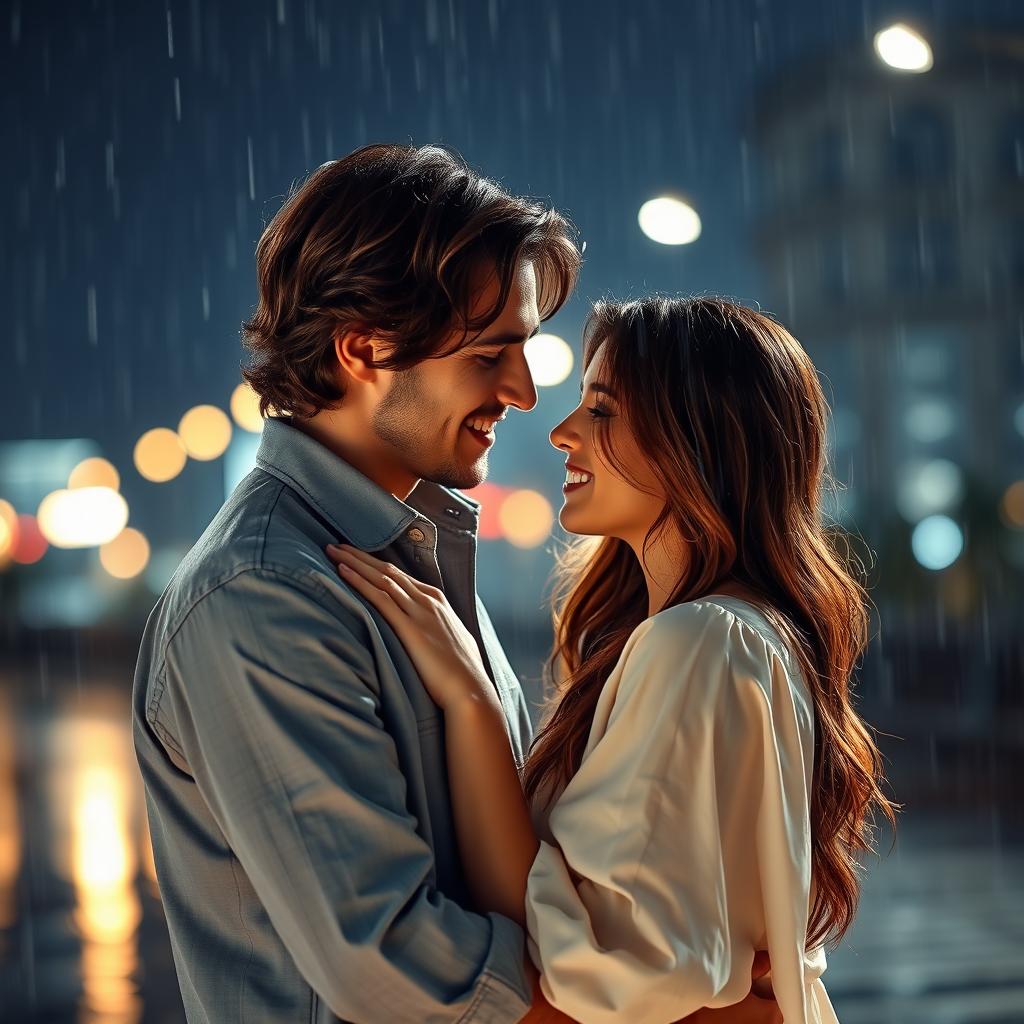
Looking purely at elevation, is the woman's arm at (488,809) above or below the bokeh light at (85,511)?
above

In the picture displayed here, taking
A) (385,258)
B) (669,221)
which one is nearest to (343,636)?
(385,258)

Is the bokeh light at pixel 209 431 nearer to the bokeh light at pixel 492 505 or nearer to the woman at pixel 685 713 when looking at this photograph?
the bokeh light at pixel 492 505

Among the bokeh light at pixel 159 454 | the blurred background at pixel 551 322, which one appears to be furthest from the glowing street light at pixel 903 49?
the bokeh light at pixel 159 454

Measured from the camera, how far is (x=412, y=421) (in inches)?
70.5

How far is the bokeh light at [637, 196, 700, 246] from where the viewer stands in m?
5.03

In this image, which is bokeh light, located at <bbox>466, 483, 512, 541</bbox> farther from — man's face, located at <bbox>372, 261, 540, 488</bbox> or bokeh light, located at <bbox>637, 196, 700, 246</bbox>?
man's face, located at <bbox>372, 261, 540, 488</bbox>

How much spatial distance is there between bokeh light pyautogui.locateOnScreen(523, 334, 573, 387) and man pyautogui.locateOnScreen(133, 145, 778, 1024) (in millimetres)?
5436

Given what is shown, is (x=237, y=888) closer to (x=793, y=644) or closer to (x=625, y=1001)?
(x=625, y=1001)

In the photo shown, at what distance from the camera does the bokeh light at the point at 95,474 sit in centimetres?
2102

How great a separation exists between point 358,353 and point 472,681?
1.61 feet

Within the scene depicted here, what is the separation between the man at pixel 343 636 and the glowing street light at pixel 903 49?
312 cm

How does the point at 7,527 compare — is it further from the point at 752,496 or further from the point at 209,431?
the point at 752,496

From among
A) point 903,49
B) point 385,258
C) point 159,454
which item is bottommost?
point 159,454

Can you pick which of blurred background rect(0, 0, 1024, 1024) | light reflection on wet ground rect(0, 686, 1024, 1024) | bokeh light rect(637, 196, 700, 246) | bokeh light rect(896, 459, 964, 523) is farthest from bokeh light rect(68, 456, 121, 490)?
bokeh light rect(637, 196, 700, 246)
